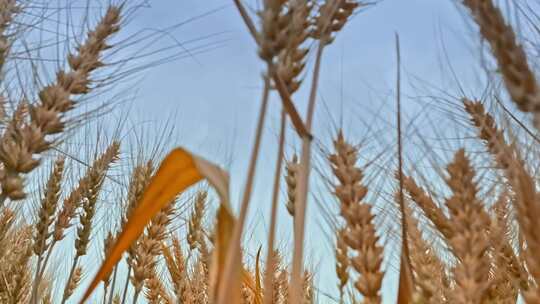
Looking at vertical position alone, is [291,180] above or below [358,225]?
above

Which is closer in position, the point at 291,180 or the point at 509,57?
the point at 509,57

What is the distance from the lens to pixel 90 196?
259 cm

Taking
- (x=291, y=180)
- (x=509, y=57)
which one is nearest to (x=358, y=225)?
(x=509, y=57)

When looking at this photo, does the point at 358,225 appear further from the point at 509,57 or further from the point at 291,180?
the point at 291,180

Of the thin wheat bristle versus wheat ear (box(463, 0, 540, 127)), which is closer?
wheat ear (box(463, 0, 540, 127))

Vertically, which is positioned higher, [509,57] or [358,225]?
[509,57]

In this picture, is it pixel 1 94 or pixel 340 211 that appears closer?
pixel 340 211

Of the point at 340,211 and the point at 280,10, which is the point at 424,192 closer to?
the point at 340,211

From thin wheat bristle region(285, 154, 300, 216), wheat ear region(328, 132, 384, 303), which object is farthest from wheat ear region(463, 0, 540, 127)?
thin wheat bristle region(285, 154, 300, 216)

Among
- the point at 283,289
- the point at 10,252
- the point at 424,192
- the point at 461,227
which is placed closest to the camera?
the point at 461,227

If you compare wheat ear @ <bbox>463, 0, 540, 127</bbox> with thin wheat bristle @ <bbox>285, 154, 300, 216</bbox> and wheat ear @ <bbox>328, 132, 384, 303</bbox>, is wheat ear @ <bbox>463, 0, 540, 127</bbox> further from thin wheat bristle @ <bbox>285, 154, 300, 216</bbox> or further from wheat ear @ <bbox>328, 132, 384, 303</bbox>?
thin wheat bristle @ <bbox>285, 154, 300, 216</bbox>

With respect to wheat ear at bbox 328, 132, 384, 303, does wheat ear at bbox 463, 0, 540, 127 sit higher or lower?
higher

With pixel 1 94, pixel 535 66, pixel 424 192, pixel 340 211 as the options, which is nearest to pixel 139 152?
pixel 1 94

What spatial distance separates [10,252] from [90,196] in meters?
0.96
